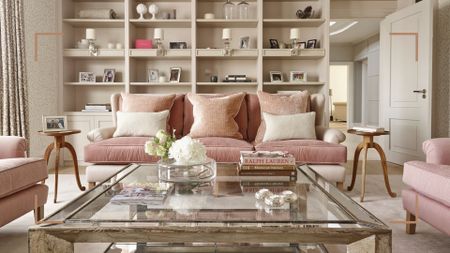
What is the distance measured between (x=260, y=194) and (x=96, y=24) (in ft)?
15.5

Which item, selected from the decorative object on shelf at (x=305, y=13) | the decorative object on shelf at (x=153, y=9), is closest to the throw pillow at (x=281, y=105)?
the decorative object on shelf at (x=305, y=13)

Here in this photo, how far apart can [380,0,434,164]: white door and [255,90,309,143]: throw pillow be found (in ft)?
6.18

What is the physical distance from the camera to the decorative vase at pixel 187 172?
2137 millimetres

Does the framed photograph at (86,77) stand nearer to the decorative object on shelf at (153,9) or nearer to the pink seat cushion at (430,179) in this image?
the decorative object on shelf at (153,9)

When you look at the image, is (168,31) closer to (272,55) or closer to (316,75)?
(272,55)

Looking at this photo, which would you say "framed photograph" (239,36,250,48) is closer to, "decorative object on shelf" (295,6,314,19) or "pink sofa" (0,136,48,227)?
"decorative object on shelf" (295,6,314,19)

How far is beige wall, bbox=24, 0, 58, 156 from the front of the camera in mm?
4836

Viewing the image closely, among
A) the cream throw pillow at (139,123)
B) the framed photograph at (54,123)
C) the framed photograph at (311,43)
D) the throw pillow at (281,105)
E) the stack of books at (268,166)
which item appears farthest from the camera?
the framed photograph at (311,43)

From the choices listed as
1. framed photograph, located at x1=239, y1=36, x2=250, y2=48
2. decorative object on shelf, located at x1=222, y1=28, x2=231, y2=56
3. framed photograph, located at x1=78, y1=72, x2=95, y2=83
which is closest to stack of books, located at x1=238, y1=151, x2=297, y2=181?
decorative object on shelf, located at x1=222, y1=28, x2=231, y2=56

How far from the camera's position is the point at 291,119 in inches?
151

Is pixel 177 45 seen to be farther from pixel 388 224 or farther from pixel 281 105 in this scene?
pixel 388 224

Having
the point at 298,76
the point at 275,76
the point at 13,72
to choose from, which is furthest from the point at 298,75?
the point at 13,72

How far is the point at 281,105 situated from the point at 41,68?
3.06 m

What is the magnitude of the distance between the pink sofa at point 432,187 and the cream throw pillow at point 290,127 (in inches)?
52.0
